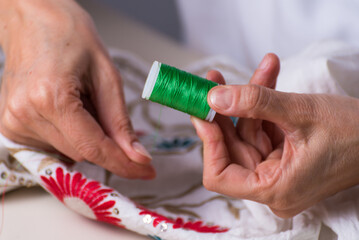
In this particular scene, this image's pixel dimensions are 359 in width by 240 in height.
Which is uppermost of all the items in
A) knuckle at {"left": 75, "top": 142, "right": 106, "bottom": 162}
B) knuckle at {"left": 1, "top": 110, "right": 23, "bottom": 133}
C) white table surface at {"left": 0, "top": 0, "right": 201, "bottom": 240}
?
knuckle at {"left": 1, "top": 110, "right": 23, "bottom": 133}

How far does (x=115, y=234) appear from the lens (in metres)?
0.65

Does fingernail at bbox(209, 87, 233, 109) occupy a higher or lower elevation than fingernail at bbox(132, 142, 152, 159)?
higher

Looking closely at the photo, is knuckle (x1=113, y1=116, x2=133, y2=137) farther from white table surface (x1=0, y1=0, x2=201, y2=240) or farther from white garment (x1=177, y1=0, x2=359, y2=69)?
white garment (x1=177, y1=0, x2=359, y2=69)

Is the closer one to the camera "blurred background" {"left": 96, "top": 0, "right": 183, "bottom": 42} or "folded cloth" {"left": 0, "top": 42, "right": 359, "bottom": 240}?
"folded cloth" {"left": 0, "top": 42, "right": 359, "bottom": 240}

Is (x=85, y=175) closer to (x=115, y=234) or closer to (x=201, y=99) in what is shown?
(x=115, y=234)

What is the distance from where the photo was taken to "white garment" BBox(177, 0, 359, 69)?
95cm

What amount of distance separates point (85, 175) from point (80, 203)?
6cm

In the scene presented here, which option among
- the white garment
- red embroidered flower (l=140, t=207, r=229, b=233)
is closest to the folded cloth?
red embroidered flower (l=140, t=207, r=229, b=233)

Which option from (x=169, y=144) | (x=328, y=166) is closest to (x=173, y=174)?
(x=169, y=144)

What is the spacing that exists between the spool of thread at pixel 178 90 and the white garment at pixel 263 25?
1.53 feet

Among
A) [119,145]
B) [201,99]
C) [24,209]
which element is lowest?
[24,209]

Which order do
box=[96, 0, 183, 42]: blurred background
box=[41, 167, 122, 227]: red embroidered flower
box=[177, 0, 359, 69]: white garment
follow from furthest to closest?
box=[96, 0, 183, 42]: blurred background
box=[177, 0, 359, 69]: white garment
box=[41, 167, 122, 227]: red embroidered flower

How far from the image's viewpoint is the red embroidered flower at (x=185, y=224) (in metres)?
0.61

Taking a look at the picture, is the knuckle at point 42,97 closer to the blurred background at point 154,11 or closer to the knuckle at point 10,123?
the knuckle at point 10,123
